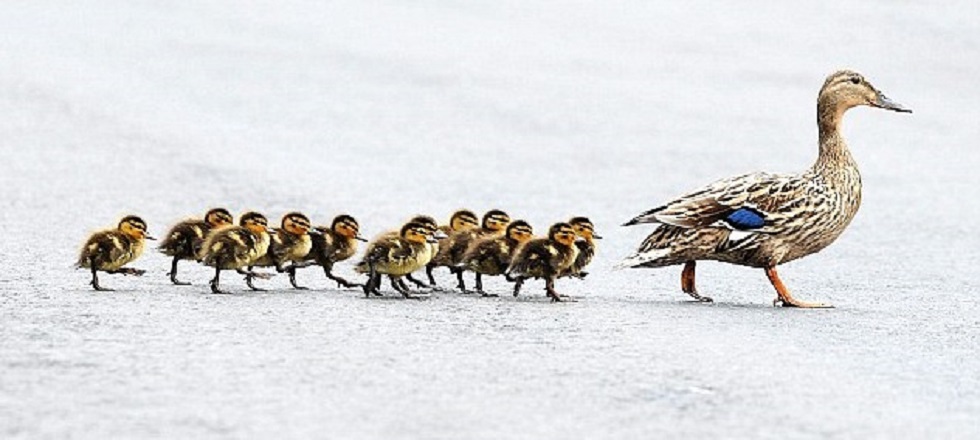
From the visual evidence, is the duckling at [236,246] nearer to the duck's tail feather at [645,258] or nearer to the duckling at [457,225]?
the duckling at [457,225]

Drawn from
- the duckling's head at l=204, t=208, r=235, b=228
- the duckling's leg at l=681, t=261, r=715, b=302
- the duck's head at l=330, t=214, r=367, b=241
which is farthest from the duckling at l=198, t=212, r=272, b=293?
the duckling's leg at l=681, t=261, r=715, b=302

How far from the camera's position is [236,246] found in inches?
374

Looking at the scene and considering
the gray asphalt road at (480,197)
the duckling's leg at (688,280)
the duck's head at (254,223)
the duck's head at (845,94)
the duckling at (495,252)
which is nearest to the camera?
the gray asphalt road at (480,197)

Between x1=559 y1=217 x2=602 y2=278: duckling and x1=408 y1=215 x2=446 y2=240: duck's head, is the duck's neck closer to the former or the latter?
x1=559 y1=217 x2=602 y2=278: duckling

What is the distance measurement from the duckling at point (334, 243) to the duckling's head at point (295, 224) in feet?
0.52

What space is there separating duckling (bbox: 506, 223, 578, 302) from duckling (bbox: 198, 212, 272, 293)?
1.20 m

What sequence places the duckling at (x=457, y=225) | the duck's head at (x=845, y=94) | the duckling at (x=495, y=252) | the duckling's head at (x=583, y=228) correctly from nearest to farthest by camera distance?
the duckling at (x=495, y=252) → the duckling's head at (x=583, y=228) → the duckling at (x=457, y=225) → the duck's head at (x=845, y=94)

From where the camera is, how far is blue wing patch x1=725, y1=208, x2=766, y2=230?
9844 millimetres

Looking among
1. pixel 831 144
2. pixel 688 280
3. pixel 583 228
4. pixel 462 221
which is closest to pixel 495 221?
pixel 462 221

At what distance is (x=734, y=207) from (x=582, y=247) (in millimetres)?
779

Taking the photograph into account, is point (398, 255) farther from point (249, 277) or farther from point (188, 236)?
point (188, 236)

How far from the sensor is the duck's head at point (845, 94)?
10852 millimetres

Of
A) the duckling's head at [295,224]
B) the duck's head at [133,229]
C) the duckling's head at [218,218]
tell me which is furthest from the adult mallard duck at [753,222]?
the duck's head at [133,229]

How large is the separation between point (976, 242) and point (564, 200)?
3037 mm
